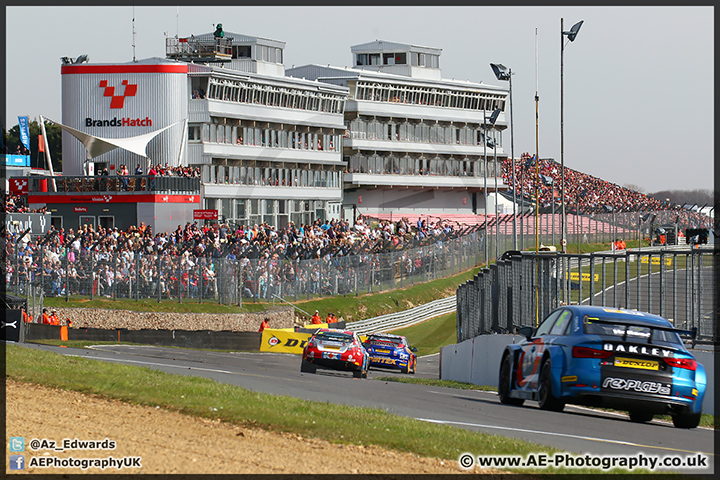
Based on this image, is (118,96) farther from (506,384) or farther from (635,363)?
(635,363)

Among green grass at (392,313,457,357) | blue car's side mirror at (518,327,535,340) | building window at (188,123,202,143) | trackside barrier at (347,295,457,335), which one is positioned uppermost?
building window at (188,123,202,143)

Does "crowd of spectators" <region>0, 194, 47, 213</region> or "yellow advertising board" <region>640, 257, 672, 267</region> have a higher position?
"crowd of spectators" <region>0, 194, 47, 213</region>

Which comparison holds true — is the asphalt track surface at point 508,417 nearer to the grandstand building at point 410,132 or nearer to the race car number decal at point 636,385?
the race car number decal at point 636,385

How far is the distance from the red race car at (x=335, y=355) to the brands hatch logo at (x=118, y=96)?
45.2 meters

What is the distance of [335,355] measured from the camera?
1046 inches

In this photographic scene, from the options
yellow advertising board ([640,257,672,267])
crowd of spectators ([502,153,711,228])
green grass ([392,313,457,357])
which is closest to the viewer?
yellow advertising board ([640,257,672,267])

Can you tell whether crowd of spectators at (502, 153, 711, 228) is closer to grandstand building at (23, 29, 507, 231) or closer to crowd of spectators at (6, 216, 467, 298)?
grandstand building at (23, 29, 507, 231)

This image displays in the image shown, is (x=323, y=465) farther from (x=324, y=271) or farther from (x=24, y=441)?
(x=324, y=271)

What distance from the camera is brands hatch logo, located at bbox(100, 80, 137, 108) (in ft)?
225

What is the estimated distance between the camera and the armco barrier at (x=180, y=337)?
3578cm

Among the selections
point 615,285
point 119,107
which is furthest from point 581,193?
point 615,285

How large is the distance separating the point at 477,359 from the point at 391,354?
847 cm

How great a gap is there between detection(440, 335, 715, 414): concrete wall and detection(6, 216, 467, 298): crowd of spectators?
14670mm

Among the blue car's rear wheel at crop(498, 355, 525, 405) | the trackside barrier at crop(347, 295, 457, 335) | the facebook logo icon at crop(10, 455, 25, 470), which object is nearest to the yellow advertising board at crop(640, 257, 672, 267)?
the blue car's rear wheel at crop(498, 355, 525, 405)
